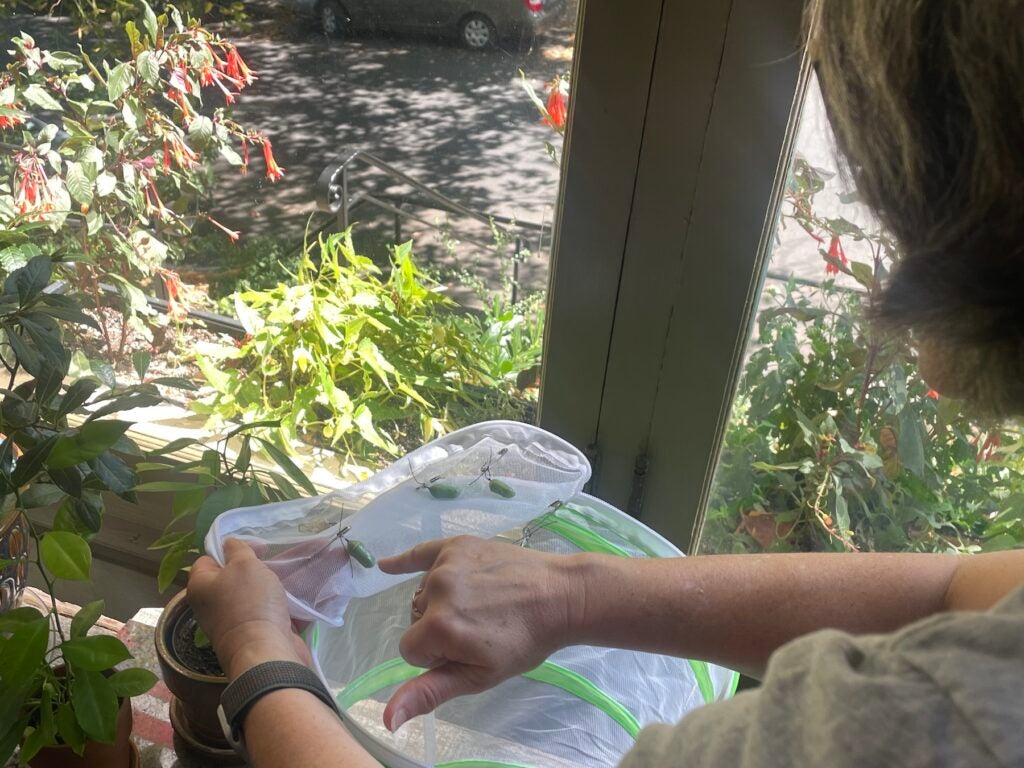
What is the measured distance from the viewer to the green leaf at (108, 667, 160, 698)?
2.83 ft

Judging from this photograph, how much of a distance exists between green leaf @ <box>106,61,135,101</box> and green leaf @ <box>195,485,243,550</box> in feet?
1.76

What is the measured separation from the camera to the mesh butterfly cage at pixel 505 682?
0.80m

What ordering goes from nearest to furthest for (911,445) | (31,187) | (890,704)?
(890,704) < (911,445) < (31,187)

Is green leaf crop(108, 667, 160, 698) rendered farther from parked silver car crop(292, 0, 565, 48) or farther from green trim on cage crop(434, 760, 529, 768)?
parked silver car crop(292, 0, 565, 48)

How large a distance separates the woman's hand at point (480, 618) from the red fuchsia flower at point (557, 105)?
0.46m

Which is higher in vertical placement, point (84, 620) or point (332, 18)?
point (332, 18)

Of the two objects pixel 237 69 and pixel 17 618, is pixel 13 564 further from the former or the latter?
pixel 237 69

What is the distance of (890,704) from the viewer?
1.17 feet

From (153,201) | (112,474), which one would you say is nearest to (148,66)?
(153,201)

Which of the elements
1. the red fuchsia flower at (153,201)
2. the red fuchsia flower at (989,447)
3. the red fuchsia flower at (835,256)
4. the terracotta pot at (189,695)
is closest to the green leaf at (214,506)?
the terracotta pot at (189,695)

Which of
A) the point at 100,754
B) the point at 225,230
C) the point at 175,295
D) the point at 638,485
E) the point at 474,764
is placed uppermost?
the point at 225,230

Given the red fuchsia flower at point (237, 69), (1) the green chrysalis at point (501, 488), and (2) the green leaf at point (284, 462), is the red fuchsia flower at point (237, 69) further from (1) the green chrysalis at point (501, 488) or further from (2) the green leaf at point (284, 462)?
(1) the green chrysalis at point (501, 488)

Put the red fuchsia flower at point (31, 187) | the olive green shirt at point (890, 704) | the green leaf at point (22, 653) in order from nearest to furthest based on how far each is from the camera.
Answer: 1. the olive green shirt at point (890, 704)
2. the green leaf at point (22, 653)
3. the red fuchsia flower at point (31, 187)

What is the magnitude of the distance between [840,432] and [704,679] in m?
0.35
